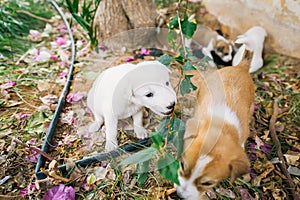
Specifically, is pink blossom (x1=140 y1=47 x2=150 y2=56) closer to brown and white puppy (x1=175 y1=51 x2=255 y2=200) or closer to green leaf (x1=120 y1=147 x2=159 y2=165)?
brown and white puppy (x1=175 y1=51 x2=255 y2=200)

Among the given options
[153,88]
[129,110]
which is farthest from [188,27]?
[129,110]

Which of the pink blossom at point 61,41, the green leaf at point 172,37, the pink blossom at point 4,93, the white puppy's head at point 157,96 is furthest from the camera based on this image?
the pink blossom at point 61,41

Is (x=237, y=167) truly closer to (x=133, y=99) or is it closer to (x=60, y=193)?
(x=133, y=99)

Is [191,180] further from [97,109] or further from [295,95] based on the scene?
[295,95]

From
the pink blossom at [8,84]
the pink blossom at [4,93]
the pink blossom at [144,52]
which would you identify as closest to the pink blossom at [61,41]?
the pink blossom at [8,84]

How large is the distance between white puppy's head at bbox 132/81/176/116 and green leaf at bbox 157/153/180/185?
1.00 feet

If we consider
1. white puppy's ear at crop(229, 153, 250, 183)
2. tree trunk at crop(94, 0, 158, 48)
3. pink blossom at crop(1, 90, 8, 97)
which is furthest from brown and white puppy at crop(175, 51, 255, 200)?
pink blossom at crop(1, 90, 8, 97)

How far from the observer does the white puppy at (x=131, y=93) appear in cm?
138

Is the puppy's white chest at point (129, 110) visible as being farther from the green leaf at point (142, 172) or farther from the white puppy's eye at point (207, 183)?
the white puppy's eye at point (207, 183)

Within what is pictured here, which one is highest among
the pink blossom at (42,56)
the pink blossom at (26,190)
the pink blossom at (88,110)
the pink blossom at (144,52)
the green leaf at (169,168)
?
the pink blossom at (144,52)

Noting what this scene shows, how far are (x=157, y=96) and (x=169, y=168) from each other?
1.27 feet

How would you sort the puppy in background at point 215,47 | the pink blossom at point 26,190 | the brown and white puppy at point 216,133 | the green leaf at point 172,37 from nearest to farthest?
the brown and white puppy at point 216,133, the pink blossom at point 26,190, the green leaf at point 172,37, the puppy in background at point 215,47

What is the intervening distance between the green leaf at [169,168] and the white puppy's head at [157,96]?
1.00ft

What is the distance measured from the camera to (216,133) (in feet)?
4.27
